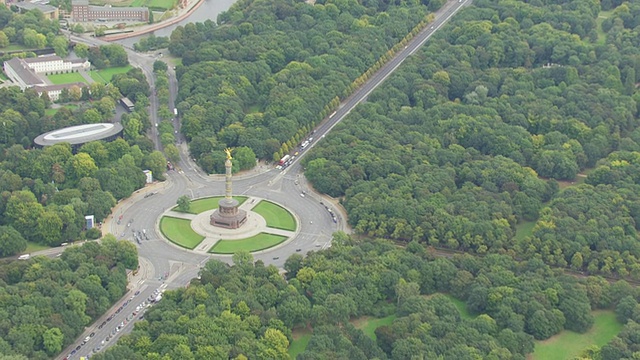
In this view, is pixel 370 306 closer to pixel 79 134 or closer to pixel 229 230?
pixel 229 230

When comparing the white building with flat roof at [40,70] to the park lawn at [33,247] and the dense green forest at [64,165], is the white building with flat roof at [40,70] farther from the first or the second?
the park lawn at [33,247]

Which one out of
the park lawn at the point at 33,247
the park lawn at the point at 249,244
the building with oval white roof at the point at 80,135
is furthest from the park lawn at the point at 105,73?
the park lawn at the point at 249,244

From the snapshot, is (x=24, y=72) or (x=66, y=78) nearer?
(x=24, y=72)

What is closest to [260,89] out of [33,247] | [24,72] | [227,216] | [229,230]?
[227,216]

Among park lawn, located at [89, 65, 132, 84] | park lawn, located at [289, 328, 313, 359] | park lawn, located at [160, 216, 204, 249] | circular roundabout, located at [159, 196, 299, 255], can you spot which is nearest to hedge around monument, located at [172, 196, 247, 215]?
circular roundabout, located at [159, 196, 299, 255]

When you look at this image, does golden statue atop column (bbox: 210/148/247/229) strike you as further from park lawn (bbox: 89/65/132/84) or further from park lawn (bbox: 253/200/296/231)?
park lawn (bbox: 89/65/132/84)

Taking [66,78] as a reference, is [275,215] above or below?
below
